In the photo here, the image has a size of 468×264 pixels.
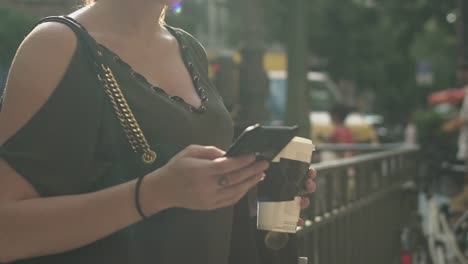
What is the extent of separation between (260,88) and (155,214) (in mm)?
6594

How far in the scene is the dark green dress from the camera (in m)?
1.57

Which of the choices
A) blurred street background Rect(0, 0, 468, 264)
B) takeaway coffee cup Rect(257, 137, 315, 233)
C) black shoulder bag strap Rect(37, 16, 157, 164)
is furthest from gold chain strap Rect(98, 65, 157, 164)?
blurred street background Rect(0, 0, 468, 264)

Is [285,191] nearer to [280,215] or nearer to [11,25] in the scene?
[280,215]

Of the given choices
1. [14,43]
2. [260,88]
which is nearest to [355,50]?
[14,43]

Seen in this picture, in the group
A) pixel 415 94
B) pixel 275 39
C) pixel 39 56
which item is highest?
pixel 39 56

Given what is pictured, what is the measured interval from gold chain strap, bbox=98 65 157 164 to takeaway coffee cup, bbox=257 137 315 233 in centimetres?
26

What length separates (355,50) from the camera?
139ft

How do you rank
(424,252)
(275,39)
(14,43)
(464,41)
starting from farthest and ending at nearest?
(275,39)
(14,43)
(464,41)
(424,252)

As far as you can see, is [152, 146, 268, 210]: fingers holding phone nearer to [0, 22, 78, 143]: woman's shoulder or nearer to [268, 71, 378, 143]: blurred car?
[0, 22, 78, 143]: woman's shoulder

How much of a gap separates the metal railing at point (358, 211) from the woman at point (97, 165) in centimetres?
228

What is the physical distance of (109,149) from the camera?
1634 mm

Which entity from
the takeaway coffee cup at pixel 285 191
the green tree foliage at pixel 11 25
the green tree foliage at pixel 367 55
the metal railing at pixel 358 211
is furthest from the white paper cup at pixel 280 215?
the green tree foliage at pixel 367 55

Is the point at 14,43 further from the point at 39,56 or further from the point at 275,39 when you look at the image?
the point at 39,56

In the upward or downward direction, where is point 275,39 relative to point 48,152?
downward
